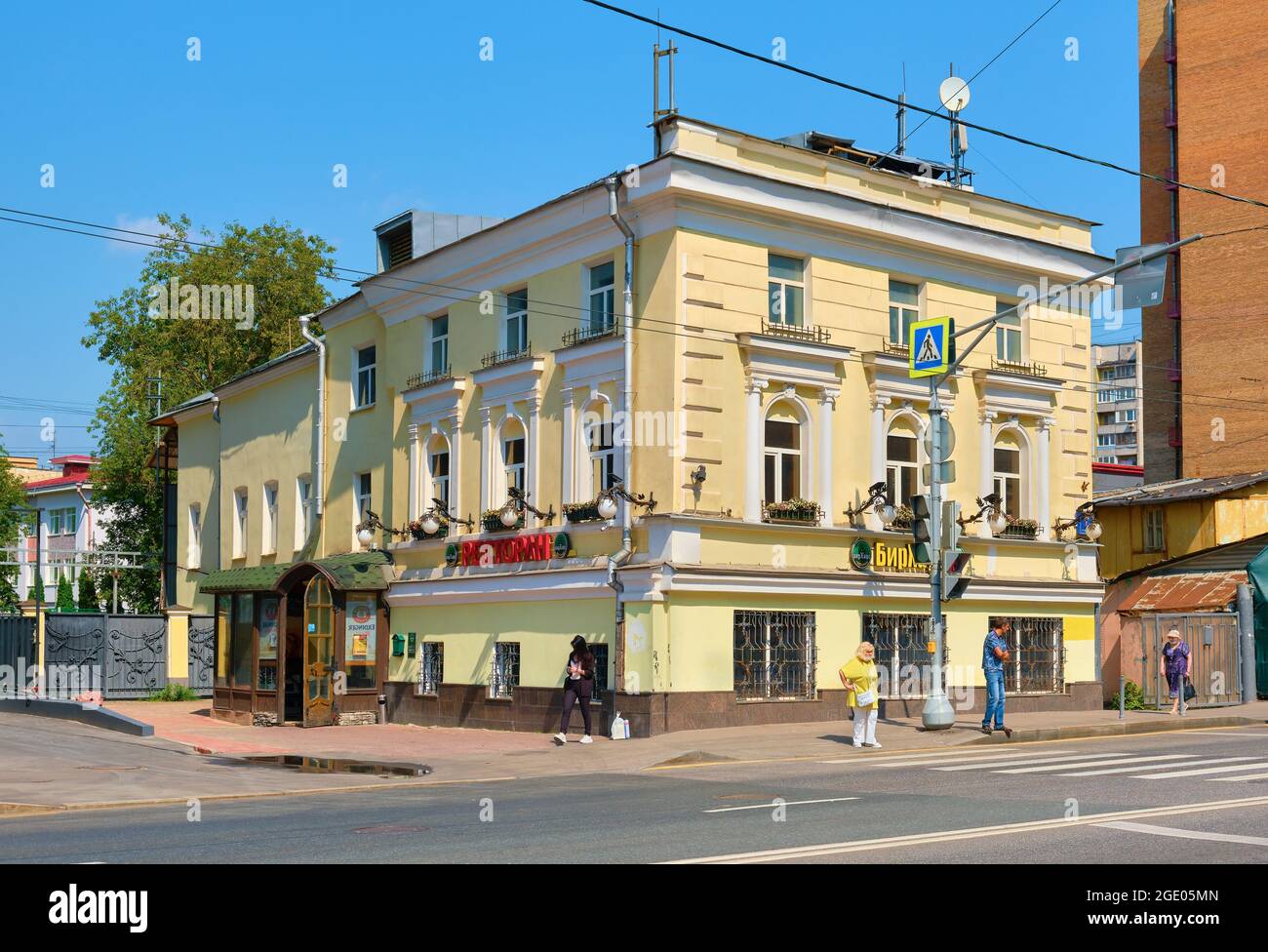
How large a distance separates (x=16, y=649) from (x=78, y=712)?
8.74 metres

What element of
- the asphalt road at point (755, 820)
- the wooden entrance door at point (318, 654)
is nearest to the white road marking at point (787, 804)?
the asphalt road at point (755, 820)

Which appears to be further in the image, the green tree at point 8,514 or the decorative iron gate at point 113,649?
the green tree at point 8,514

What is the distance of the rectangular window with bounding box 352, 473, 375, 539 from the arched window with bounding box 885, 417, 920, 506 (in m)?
13.3

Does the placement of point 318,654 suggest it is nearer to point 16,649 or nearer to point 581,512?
point 581,512

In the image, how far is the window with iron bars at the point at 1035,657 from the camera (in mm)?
30375

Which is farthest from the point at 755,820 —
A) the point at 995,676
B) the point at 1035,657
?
the point at 1035,657

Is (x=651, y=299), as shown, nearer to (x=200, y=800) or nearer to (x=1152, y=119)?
(x=200, y=800)

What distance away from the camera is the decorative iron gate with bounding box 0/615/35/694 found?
36656 millimetres

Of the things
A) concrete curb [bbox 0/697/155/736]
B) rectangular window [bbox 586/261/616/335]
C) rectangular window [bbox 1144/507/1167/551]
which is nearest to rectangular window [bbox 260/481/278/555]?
concrete curb [bbox 0/697/155/736]

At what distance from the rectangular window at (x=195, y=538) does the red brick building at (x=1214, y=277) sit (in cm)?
3822

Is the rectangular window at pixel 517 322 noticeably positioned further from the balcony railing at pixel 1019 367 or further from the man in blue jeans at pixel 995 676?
the man in blue jeans at pixel 995 676

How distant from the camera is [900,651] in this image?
92.9ft

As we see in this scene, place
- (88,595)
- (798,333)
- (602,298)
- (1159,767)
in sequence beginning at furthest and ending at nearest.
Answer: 1. (88,595)
2. (602,298)
3. (798,333)
4. (1159,767)
